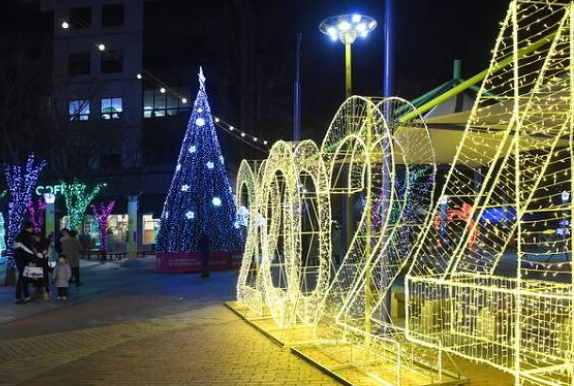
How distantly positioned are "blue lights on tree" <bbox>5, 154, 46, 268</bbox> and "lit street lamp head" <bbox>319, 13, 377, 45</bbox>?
1106 centimetres

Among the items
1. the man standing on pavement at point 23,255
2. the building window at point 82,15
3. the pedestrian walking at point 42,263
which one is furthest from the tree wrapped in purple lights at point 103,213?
the man standing on pavement at point 23,255

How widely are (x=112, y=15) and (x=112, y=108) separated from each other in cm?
590

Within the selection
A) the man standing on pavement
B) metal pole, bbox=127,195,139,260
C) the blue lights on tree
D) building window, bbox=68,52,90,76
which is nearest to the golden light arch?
the man standing on pavement

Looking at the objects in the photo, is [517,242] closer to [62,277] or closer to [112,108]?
[62,277]

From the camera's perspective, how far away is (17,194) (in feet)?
55.3

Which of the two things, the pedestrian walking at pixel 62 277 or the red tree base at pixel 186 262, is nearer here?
the pedestrian walking at pixel 62 277

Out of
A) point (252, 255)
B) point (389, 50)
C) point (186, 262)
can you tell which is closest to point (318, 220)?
point (389, 50)

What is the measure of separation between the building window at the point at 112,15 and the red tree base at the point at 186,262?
20.6 m

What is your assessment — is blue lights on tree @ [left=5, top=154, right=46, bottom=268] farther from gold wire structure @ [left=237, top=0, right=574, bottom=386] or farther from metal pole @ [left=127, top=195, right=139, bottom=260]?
gold wire structure @ [left=237, top=0, right=574, bottom=386]

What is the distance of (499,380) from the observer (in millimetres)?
6199

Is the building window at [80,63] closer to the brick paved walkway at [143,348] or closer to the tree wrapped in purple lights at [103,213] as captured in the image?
the tree wrapped in purple lights at [103,213]

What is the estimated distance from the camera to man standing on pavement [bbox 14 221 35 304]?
12.7 m

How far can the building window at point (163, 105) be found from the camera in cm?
3416

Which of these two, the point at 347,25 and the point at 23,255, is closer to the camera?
the point at 347,25
